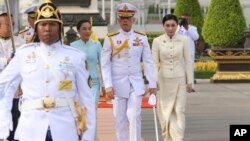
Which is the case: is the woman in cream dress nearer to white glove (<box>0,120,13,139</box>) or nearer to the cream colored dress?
the cream colored dress

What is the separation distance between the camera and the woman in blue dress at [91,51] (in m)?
11.0

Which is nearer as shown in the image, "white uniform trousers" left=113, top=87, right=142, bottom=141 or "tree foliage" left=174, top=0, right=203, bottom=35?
"white uniform trousers" left=113, top=87, right=142, bottom=141

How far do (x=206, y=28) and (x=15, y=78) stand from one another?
1785cm

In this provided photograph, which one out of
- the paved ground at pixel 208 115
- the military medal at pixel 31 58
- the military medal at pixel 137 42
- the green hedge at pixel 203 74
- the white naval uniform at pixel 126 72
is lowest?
the green hedge at pixel 203 74

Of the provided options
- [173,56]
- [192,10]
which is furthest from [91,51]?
[192,10]

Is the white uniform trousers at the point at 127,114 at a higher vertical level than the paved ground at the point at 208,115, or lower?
higher

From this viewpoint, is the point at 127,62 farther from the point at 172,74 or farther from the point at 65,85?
the point at 65,85

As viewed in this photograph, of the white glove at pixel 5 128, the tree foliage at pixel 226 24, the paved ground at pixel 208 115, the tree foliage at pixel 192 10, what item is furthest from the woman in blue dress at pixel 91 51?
the tree foliage at pixel 192 10

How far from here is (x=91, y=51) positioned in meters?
11.0

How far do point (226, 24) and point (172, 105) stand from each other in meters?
12.2

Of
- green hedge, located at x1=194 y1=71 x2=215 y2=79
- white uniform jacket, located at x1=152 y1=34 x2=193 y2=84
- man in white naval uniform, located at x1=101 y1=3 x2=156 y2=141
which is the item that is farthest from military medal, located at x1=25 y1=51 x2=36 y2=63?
green hedge, located at x1=194 y1=71 x2=215 y2=79

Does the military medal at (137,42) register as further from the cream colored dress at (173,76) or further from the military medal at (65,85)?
the military medal at (65,85)

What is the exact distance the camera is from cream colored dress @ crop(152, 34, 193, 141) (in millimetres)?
10945

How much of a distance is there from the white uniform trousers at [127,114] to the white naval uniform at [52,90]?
4006 mm
